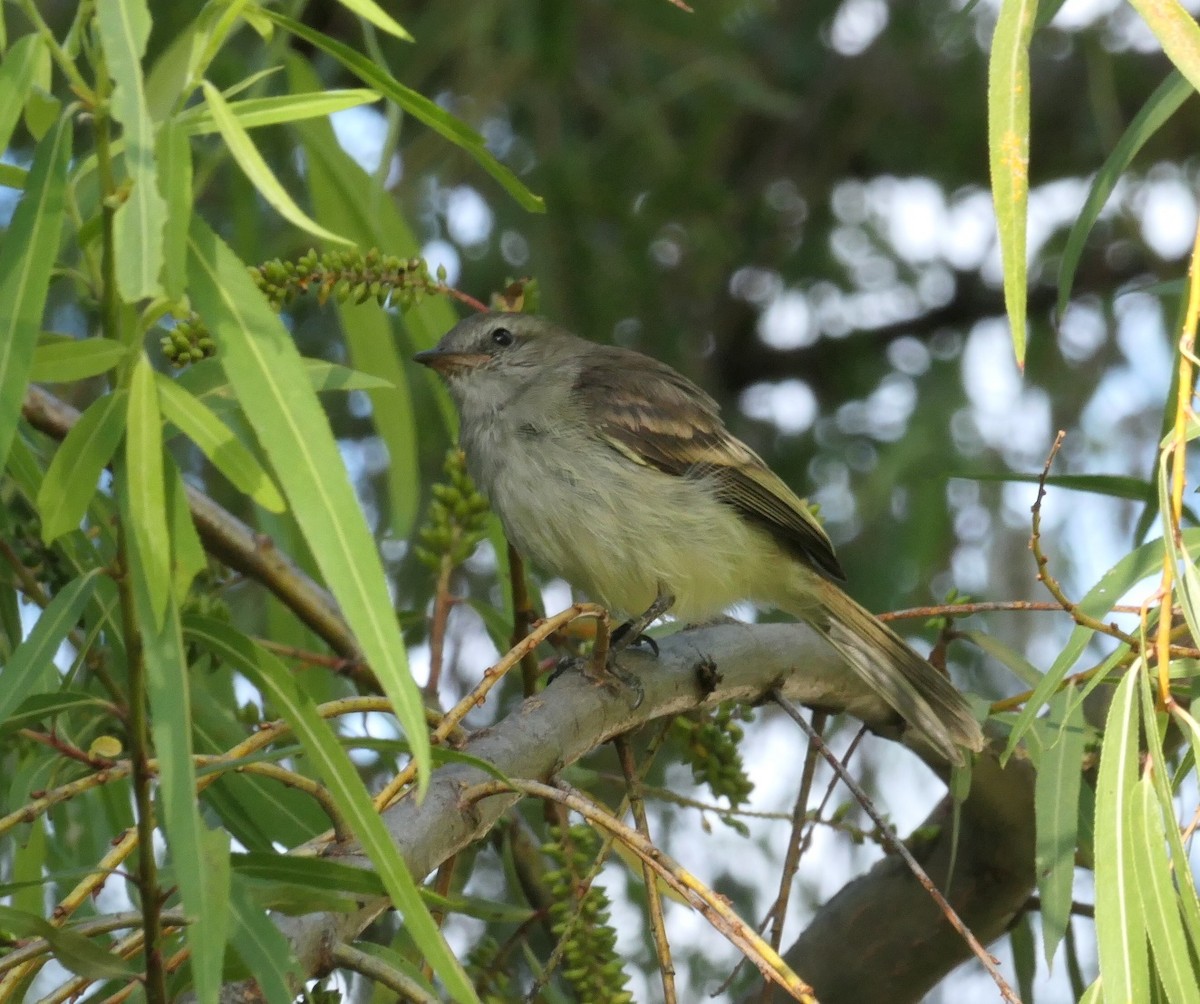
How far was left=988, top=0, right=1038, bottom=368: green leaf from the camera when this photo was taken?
1693mm

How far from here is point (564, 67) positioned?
497cm

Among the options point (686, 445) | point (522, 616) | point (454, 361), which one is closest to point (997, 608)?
point (522, 616)

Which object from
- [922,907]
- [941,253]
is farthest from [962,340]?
[922,907]

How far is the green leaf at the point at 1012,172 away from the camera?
5.56 feet

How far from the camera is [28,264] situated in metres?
1.41

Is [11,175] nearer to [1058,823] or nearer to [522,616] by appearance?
[522,616]

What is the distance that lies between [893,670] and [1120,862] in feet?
5.30

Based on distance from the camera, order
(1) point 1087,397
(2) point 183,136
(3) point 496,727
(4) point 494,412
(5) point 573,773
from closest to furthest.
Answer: (2) point 183,136, (3) point 496,727, (5) point 573,773, (4) point 494,412, (1) point 1087,397

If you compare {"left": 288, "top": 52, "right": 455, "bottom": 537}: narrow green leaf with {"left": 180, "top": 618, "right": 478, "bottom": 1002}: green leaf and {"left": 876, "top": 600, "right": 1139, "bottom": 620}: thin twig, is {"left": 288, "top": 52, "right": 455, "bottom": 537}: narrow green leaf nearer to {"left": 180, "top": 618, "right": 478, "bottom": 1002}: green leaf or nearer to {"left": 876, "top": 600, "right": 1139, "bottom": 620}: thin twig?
{"left": 876, "top": 600, "right": 1139, "bottom": 620}: thin twig

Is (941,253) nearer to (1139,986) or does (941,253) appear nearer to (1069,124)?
(1069,124)

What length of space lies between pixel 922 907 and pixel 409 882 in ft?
5.91

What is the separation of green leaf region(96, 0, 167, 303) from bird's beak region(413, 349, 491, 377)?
239 centimetres

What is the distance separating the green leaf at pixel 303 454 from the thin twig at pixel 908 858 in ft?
2.48

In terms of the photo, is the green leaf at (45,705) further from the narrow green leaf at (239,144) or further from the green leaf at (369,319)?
the green leaf at (369,319)
